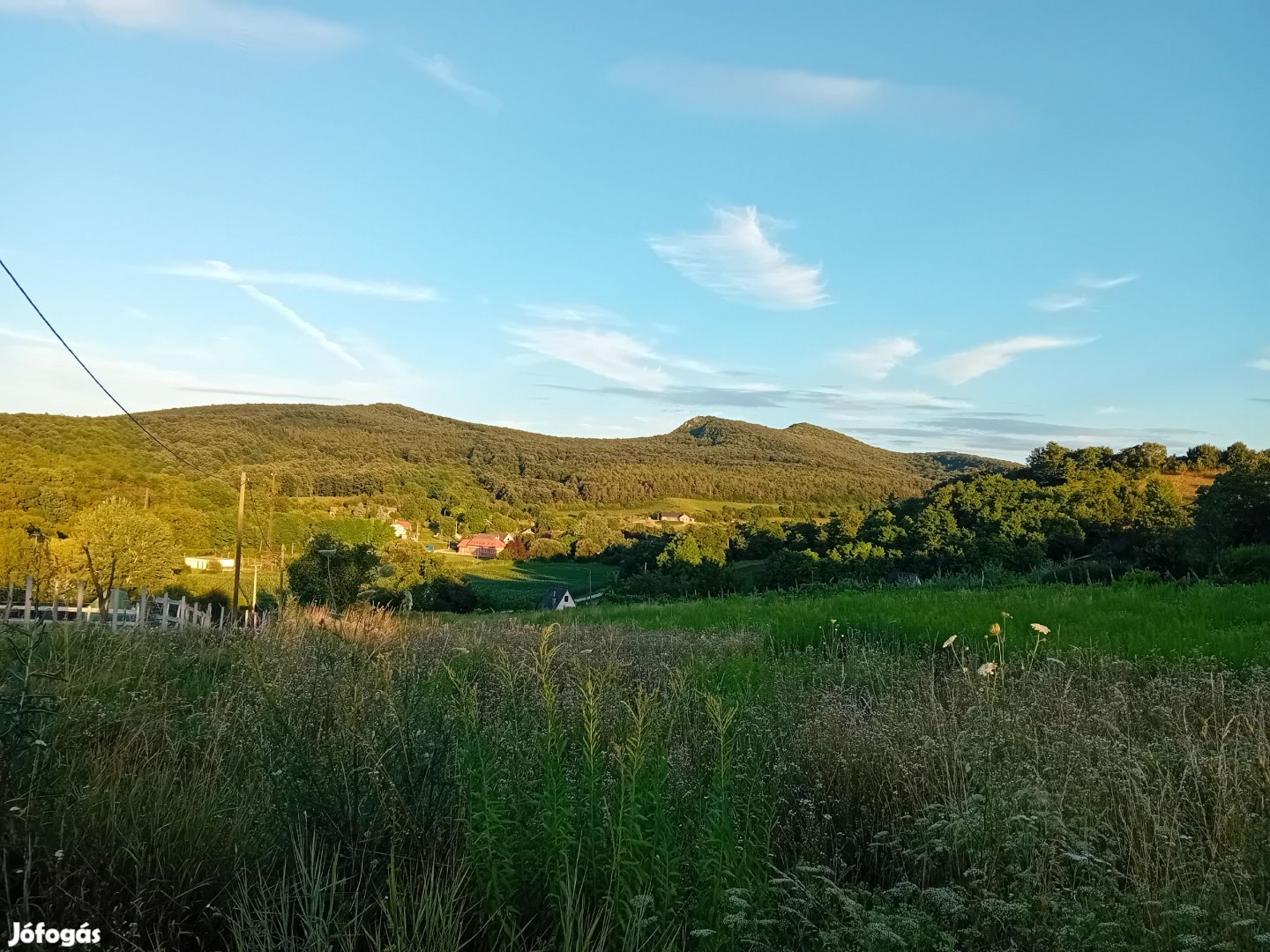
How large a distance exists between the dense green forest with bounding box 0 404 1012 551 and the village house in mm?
13419

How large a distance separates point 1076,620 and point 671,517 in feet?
361

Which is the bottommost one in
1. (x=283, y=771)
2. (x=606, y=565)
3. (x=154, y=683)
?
(x=606, y=565)

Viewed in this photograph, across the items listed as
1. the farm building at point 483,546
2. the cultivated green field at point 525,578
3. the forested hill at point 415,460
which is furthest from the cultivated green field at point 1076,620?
the farm building at point 483,546

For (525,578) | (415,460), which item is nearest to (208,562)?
(525,578)

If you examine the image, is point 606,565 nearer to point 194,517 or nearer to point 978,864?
point 194,517

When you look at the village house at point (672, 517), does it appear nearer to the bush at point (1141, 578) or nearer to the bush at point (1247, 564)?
the bush at point (1247, 564)

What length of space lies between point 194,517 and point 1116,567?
57.8 metres

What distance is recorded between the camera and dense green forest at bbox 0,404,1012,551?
51.9 metres

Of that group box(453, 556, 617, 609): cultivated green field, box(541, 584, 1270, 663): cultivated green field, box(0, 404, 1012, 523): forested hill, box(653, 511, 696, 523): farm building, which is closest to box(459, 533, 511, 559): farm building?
box(453, 556, 617, 609): cultivated green field

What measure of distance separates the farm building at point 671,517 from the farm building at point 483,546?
25.8 m

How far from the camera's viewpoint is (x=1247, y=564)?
1709 centimetres

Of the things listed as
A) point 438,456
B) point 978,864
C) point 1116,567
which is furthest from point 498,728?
point 438,456

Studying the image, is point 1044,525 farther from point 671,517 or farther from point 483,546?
point 671,517

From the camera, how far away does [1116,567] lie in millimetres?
24172
